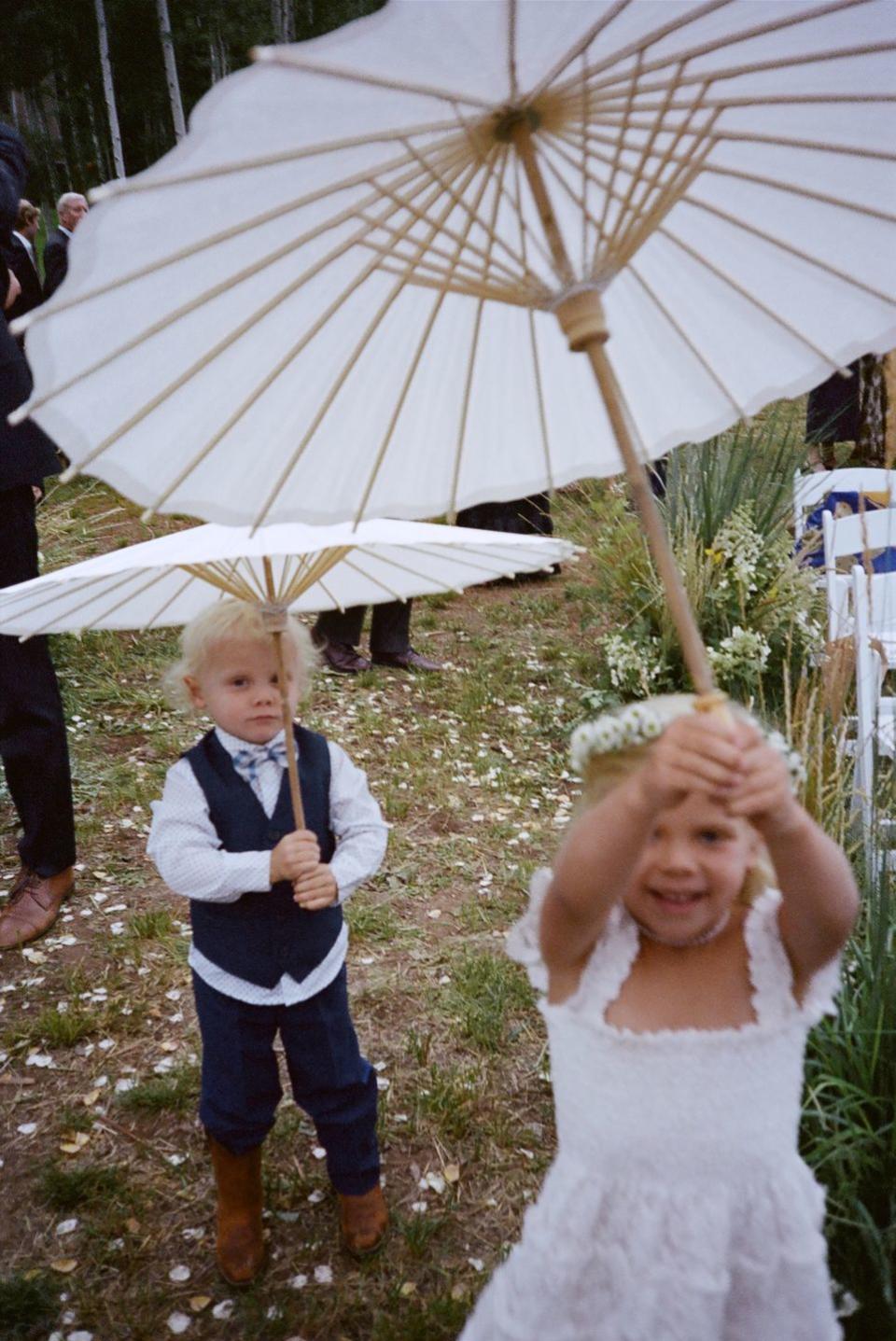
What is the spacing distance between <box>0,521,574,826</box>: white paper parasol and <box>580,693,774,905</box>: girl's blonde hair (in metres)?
0.55

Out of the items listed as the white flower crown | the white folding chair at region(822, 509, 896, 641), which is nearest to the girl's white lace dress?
the white flower crown

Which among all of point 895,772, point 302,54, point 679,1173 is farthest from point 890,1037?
point 302,54

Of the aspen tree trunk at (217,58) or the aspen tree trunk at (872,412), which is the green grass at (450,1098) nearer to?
the aspen tree trunk at (872,412)

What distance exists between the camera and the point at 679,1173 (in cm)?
145

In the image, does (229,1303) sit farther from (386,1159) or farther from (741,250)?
(741,250)

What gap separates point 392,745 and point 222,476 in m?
3.57

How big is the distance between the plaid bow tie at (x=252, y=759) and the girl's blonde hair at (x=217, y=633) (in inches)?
7.3

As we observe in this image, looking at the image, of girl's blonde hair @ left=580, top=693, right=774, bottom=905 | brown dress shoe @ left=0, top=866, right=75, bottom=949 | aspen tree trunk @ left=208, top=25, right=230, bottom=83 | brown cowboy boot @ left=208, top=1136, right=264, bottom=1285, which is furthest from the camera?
aspen tree trunk @ left=208, top=25, right=230, bottom=83

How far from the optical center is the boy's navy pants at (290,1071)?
216cm

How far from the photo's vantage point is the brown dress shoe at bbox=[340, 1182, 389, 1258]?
2.33 meters

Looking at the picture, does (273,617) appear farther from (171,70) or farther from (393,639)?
(171,70)

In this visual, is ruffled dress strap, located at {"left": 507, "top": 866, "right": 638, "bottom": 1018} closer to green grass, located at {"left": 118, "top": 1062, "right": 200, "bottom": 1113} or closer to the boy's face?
the boy's face

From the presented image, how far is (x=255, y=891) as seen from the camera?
2090 millimetres

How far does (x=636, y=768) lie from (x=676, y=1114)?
480 mm
